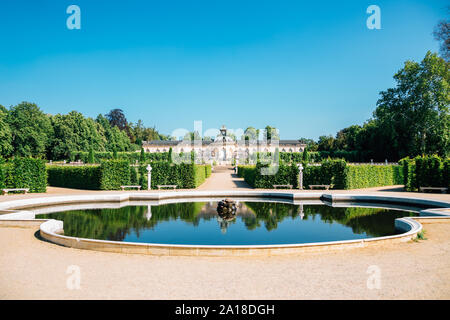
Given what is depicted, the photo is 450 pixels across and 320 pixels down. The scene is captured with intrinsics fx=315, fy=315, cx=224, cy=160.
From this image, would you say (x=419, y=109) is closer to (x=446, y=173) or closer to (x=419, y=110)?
(x=419, y=110)

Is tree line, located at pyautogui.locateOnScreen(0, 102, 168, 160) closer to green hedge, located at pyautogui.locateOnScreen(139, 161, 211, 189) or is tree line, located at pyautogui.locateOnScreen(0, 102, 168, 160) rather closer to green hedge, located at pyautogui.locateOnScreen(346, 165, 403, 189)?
green hedge, located at pyautogui.locateOnScreen(139, 161, 211, 189)

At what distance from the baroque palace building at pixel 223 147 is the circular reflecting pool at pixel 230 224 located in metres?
61.5

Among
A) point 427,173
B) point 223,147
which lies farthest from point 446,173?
point 223,147

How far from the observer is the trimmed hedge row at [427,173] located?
18312 millimetres

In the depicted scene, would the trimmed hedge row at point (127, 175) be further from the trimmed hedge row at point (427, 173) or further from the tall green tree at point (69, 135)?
the tall green tree at point (69, 135)

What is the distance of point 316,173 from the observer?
20.3 metres

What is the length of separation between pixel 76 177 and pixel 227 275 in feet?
63.8

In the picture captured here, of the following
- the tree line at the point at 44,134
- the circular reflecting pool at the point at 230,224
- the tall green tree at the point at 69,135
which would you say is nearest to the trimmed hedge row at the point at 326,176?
the circular reflecting pool at the point at 230,224

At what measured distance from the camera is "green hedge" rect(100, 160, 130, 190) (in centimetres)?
1994

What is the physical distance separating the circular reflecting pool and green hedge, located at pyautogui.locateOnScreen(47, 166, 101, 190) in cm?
810

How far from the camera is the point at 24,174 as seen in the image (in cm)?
1770

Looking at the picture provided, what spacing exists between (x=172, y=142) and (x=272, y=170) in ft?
228

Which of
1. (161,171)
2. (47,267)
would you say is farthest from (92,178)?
(47,267)
